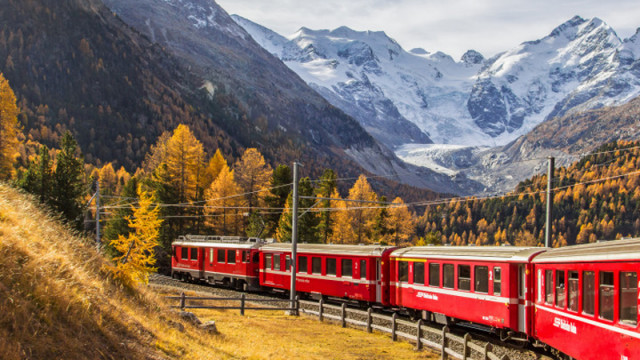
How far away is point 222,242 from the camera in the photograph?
160ft

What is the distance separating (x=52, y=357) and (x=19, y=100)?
630 feet

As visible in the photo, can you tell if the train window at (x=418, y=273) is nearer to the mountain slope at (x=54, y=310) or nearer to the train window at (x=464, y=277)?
the train window at (x=464, y=277)

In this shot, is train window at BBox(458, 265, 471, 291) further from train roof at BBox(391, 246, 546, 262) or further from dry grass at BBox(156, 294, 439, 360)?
dry grass at BBox(156, 294, 439, 360)

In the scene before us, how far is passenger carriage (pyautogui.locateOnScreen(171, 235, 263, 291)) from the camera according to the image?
4441cm

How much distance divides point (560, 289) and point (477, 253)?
687cm

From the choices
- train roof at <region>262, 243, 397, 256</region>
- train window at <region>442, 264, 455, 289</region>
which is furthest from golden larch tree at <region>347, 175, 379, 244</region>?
train window at <region>442, 264, 455, 289</region>

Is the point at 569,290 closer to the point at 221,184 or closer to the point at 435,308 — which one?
the point at 435,308

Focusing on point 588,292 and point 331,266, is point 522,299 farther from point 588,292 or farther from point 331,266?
point 331,266

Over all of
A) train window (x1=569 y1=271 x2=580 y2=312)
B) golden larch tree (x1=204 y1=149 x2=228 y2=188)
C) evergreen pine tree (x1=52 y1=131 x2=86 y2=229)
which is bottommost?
train window (x1=569 y1=271 x2=580 y2=312)

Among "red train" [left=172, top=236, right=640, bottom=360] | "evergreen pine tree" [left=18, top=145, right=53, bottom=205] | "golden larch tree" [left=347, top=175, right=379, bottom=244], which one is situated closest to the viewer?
"red train" [left=172, top=236, right=640, bottom=360]

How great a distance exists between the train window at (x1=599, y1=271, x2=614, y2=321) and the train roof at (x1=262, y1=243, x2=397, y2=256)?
1797cm

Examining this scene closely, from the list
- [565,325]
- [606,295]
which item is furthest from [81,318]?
[565,325]

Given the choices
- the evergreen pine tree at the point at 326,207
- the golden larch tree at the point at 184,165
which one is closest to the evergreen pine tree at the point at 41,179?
the golden larch tree at the point at 184,165

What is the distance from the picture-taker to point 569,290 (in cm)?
1661
